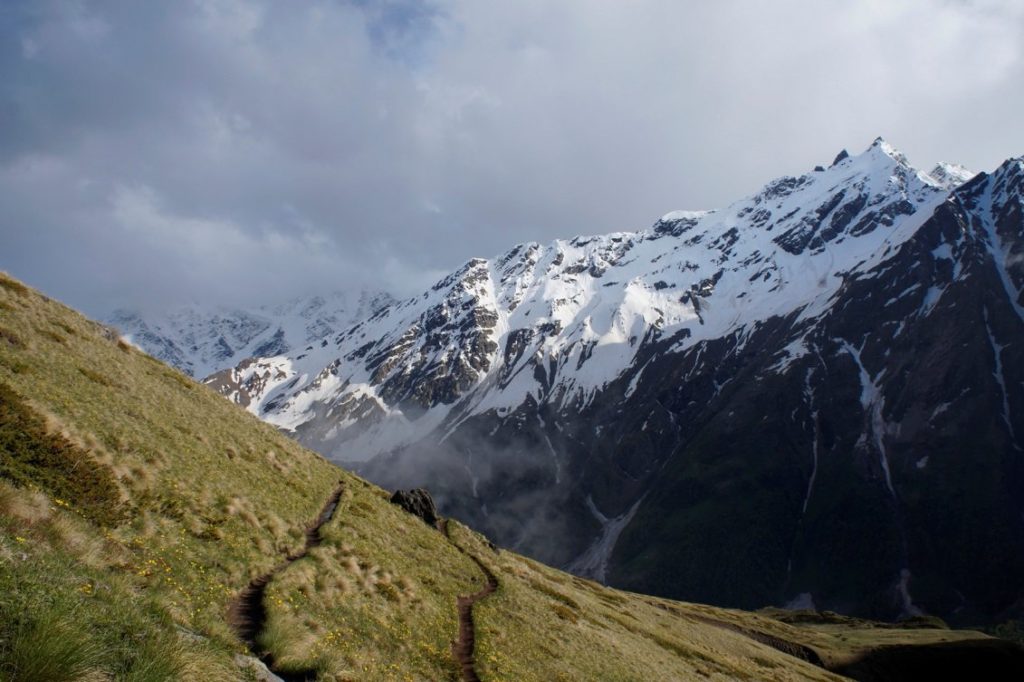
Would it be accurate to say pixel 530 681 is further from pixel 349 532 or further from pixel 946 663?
pixel 946 663

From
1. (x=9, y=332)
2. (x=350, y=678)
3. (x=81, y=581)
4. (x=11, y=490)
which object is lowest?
(x=350, y=678)

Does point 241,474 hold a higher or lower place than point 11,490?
higher

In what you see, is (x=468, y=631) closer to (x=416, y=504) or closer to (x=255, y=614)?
(x=255, y=614)

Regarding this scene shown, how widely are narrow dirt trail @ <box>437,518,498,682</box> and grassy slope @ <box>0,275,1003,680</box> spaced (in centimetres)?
47

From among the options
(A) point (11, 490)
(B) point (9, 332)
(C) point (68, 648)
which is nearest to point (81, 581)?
(C) point (68, 648)

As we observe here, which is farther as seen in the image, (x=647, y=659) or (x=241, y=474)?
(x=647, y=659)

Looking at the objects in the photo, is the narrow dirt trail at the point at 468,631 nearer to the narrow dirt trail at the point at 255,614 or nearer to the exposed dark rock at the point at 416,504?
the narrow dirt trail at the point at 255,614

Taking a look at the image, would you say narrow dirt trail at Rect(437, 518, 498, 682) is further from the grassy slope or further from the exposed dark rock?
the exposed dark rock

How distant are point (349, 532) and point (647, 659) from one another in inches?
810

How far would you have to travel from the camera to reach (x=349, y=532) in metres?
31.4

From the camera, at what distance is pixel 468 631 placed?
1124 inches

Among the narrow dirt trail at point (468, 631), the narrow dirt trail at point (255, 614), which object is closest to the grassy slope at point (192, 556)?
the narrow dirt trail at point (255, 614)

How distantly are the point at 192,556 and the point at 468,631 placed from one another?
44.4ft

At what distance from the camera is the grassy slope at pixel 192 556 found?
33.5 feet
